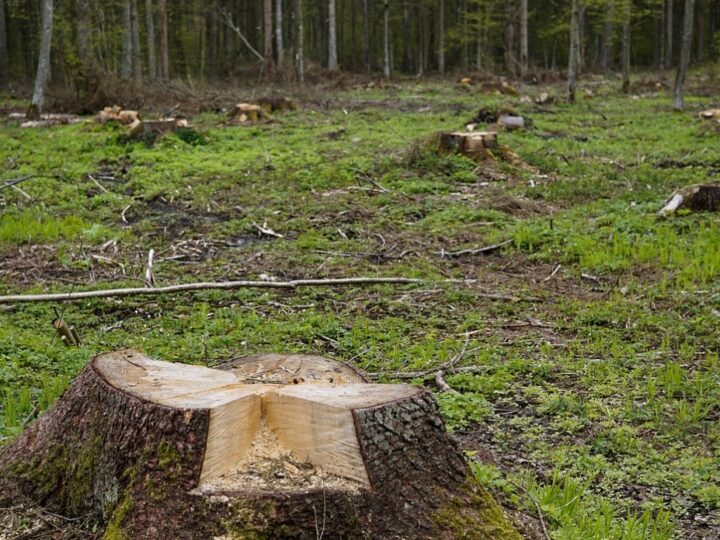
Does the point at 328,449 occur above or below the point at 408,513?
above

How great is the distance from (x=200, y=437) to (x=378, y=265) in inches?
230

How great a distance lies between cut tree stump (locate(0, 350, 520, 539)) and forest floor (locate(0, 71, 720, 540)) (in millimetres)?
736

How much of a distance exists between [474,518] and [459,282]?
4.94 meters

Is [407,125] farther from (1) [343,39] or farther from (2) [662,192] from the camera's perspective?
(1) [343,39]

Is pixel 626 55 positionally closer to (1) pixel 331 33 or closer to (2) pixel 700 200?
(1) pixel 331 33

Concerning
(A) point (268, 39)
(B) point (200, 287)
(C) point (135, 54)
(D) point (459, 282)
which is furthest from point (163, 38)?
(B) point (200, 287)

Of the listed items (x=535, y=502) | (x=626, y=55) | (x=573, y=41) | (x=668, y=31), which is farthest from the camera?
(x=668, y=31)

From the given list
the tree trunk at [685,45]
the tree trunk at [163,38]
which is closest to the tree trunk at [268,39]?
the tree trunk at [163,38]

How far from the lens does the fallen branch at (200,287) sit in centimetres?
649

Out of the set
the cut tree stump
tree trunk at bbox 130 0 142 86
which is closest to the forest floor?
the cut tree stump

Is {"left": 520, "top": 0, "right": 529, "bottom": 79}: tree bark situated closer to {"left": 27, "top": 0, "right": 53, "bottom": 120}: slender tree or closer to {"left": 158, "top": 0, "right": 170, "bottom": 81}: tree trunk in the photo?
{"left": 158, "top": 0, "right": 170, "bottom": 81}: tree trunk

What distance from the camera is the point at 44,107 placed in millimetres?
22922

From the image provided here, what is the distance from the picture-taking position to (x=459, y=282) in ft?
26.5

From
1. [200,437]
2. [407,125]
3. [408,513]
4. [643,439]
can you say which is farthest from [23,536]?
[407,125]
